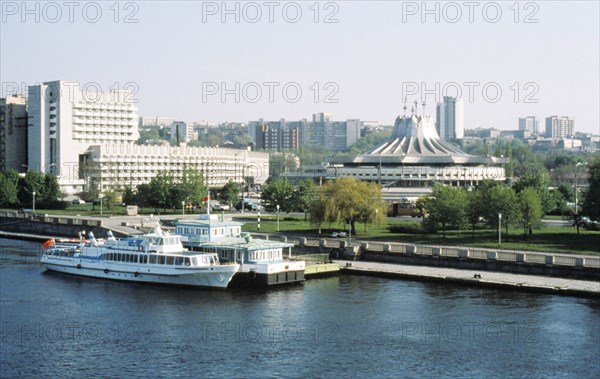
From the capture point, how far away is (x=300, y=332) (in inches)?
1367

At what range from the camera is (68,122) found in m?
114

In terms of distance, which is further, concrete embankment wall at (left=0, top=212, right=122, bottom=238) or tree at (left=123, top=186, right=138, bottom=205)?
tree at (left=123, top=186, right=138, bottom=205)

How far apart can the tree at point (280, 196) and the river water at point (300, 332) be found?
29836 millimetres

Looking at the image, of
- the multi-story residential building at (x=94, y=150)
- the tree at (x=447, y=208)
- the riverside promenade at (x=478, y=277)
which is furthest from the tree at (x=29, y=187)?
the riverside promenade at (x=478, y=277)

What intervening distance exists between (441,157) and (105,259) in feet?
172

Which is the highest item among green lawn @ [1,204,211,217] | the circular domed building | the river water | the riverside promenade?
the circular domed building

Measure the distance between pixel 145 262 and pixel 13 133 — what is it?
8031 centimetres

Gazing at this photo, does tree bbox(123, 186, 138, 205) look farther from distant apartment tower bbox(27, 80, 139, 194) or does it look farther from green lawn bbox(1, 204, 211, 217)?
distant apartment tower bbox(27, 80, 139, 194)

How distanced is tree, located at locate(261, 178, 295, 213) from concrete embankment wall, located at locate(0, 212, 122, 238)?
1433cm

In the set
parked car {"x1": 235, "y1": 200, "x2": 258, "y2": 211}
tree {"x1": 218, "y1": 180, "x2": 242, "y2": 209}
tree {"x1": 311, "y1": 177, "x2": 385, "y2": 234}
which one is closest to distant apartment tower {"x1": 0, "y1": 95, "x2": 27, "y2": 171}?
parked car {"x1": 235, "y1": 200, "x2": 258, "y2": 211}

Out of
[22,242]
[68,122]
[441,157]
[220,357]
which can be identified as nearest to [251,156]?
[68,122]

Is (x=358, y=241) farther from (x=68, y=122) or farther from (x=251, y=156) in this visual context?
(x=251, y=156)

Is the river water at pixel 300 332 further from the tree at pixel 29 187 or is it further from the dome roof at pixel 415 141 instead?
the dome roof at pixel 415 141

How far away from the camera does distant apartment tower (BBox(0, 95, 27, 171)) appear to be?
121 metres
